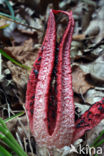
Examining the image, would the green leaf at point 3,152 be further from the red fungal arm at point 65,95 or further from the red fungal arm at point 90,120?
the red fungal arm at point 90,120

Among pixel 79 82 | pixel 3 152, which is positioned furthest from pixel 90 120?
pixel 79 82

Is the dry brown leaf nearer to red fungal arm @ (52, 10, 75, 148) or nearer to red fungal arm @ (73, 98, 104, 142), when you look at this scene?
red fungal arm @ (73, 98, 104, 142)

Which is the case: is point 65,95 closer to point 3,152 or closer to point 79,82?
point 3,152

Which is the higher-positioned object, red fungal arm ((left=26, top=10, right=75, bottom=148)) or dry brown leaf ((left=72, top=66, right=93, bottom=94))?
red fungal arm ((left=26, top=10, right=75, bottom=148))

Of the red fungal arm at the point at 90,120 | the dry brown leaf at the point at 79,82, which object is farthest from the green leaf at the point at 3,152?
the dry brown leaf at the point at 79,82

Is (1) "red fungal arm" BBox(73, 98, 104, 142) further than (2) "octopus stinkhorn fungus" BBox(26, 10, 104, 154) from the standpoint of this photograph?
Yes

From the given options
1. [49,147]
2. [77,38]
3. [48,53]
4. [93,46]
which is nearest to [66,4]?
[77,38]

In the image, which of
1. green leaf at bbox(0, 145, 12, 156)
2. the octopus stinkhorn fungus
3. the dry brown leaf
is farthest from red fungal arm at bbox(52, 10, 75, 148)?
the dry brown leaf

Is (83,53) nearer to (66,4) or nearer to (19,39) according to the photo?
(19,39)
